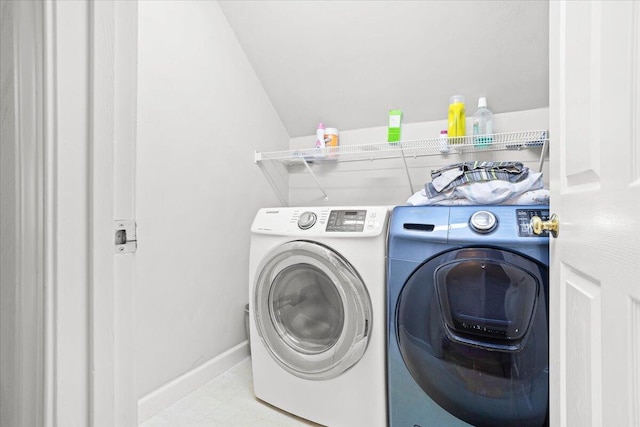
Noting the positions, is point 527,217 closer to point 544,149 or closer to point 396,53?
point 544,149

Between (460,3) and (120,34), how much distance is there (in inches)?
58.8

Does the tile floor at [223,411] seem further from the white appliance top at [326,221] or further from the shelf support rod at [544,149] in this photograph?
the shelf support rod at [544,149]

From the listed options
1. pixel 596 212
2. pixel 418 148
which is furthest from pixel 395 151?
pixel 596 212

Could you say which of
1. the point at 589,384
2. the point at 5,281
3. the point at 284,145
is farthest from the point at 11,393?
the point at 284,145

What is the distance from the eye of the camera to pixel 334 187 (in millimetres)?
2205

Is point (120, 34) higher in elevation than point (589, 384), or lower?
higher

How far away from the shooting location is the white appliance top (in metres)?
1.28

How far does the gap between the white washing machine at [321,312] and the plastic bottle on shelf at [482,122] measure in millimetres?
738

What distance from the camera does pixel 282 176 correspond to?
228 cm

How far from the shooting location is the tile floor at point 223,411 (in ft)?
4.48

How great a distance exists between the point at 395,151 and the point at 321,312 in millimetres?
1030

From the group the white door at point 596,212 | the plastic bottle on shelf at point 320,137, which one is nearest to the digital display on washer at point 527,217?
the white door at point 596,212

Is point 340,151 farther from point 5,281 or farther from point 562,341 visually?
point 5,281

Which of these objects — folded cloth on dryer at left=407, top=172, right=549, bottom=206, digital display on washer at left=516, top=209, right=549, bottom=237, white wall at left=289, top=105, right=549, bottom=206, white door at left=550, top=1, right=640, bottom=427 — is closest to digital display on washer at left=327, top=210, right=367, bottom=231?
folded cloth on dryer at left=407, top=172, right=549, bottom=206
